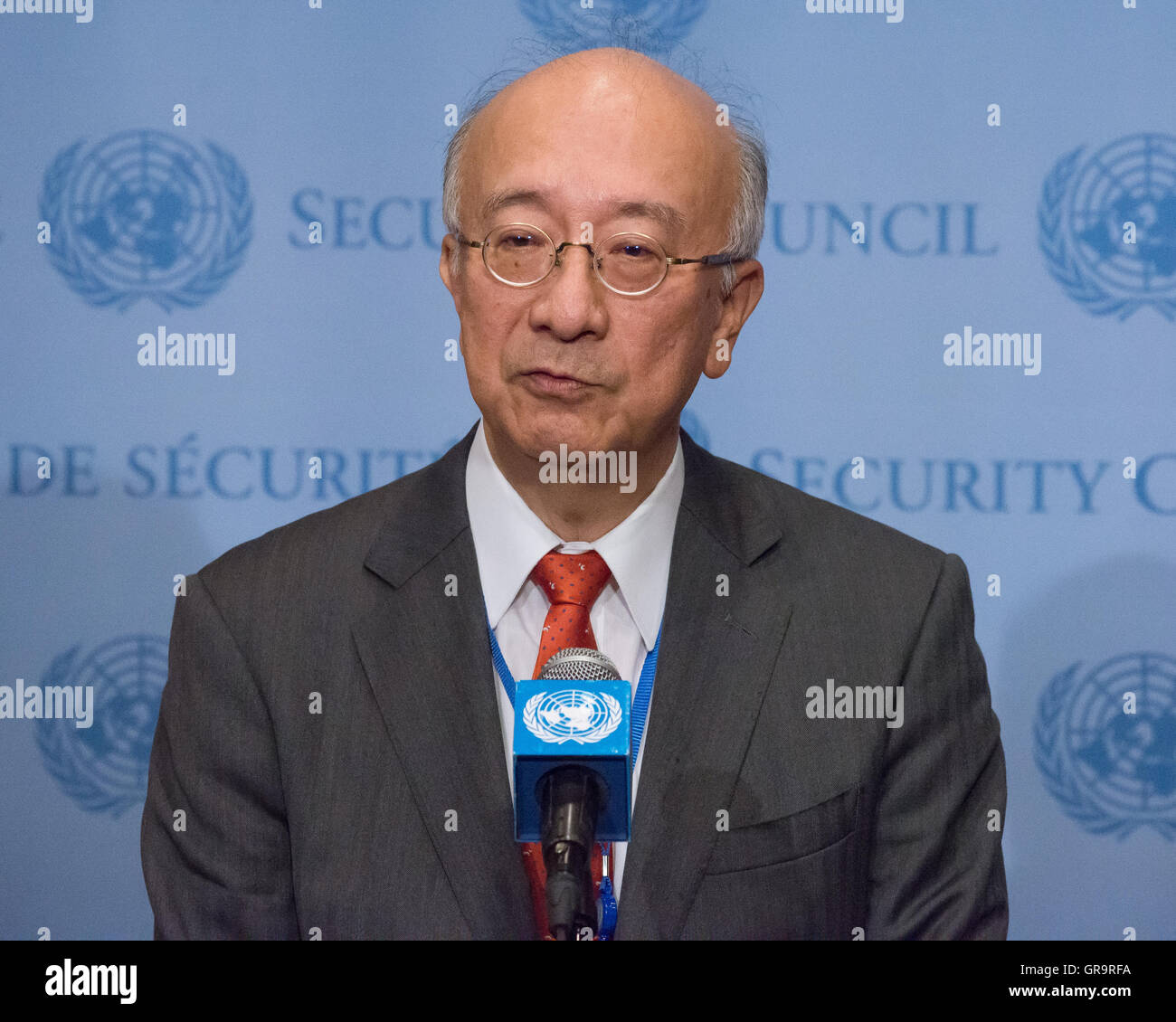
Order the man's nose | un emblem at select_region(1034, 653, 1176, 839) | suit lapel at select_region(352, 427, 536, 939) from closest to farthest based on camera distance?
suit lapel at select_region(352, 427, 536, 939) → the man's nose → un emblem at select_region(1034, 653, 1176, 839)

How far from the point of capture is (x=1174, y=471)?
250 centimetres

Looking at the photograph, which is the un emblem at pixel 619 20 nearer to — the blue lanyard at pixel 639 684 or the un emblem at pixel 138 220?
the un emblem at pixel 138 220

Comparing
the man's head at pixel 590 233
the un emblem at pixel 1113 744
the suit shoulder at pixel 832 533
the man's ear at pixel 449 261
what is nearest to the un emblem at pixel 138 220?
the man's ear at pixel 449 261

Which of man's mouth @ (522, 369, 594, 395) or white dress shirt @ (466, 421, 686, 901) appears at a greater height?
man's mouth @ (522, 369, 594, 395)

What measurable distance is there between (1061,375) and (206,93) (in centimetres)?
180

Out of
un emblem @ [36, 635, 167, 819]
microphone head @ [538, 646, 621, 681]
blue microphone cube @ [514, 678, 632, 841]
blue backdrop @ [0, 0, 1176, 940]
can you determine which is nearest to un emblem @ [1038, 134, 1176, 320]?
blue backdrop @ [0, 0, 1176, 940]

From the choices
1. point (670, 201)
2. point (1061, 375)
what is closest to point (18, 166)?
point (670, 201)

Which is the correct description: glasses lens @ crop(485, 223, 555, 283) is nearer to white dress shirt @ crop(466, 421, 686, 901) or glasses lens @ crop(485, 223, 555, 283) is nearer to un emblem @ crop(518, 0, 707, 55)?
white dress shirt @ crop(466, 421, 686, 901)

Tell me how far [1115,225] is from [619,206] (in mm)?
1195

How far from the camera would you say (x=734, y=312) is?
7.06 ft

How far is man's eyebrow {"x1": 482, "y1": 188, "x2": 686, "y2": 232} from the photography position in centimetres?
188

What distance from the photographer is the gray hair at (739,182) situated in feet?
6.81

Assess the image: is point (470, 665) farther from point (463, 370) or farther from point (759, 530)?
point (463, 370)

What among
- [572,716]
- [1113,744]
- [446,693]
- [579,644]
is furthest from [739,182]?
[1113,744]
